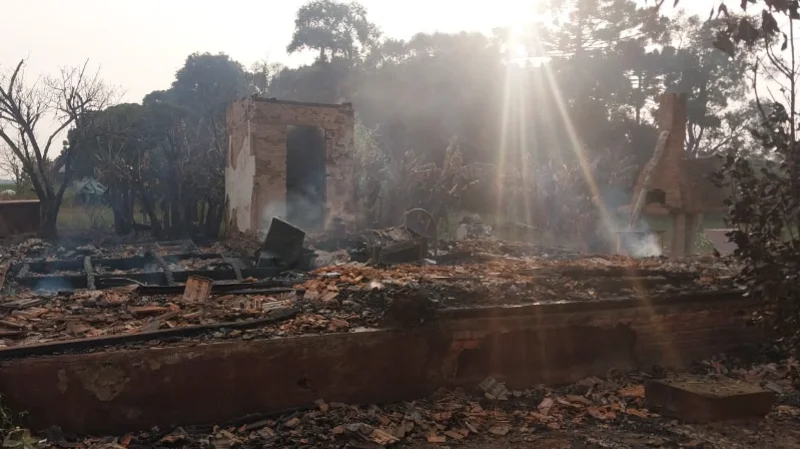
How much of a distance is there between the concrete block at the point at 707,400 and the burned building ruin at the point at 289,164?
13.5 meters

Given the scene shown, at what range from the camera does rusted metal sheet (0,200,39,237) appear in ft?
63.8

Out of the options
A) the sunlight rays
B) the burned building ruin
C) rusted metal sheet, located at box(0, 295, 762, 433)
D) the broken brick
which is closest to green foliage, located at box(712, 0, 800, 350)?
rusted metal sheet, located at box(0, 295, 762, 433)

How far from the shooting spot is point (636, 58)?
112 ft

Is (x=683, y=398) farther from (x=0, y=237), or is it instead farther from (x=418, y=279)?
(x=0, y=237)

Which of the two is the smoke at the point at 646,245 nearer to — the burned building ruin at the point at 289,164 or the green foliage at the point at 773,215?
the burned building ruin at the point at 289,164

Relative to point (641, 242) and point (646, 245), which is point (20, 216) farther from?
point (646, 245)

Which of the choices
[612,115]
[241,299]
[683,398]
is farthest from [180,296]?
[612,115]

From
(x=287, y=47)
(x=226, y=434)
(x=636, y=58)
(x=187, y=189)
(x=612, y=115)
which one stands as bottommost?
(x=226, y=434)

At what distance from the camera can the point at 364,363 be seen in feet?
18.6

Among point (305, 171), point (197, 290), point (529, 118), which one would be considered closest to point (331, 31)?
point (529, 118)

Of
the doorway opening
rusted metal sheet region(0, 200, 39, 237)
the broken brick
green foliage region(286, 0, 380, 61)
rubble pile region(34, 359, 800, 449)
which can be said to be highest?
green foliage region(286, 0, 380, 61)

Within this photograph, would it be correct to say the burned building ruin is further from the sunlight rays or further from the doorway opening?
the sunlight rays

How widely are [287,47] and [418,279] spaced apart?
128 ft

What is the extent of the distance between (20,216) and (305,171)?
883 centimetres
